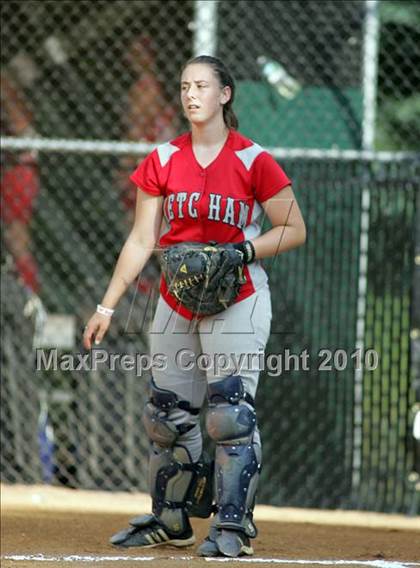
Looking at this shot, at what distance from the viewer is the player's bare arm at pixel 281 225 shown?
4.73 metres

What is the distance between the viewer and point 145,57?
8.26 meters

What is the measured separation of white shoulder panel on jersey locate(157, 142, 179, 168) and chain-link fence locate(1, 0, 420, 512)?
219 cm

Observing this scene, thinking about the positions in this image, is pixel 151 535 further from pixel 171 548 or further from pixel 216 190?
pixel 216 190

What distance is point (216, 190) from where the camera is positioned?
4688 mm

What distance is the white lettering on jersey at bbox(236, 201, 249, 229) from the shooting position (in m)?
4.74

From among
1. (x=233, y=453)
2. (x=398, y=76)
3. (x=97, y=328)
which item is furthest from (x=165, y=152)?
(x=398, y=76)

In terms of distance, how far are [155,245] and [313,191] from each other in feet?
8.24

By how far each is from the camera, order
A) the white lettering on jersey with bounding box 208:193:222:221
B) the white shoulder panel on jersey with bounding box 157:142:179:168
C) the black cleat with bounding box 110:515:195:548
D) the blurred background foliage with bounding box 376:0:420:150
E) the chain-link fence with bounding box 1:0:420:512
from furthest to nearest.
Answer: the blurred background foliage with bounding box 376:0:420:150 → the chain-link fence with bounding box 1:0:420:512 → the black cleat with bounding box 110:515:195:548 → the white shoulder panel on jersey with bounding box 157:142:179:168 → the white lettering on jersey with bounding box 208:193:222:221

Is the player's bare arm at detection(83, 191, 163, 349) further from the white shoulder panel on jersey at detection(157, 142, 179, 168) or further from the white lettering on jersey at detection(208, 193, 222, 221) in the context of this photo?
the white lettering on jersey at detection(208, 193, 222, 221)

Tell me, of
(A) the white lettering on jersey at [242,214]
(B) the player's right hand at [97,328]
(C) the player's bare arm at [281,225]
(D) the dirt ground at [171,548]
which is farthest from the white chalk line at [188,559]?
(A) the white lettering on jersey at [242,214]

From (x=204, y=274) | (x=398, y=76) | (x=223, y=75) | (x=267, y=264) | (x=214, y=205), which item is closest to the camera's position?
(x=204, y=274)

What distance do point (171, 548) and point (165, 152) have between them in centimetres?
161

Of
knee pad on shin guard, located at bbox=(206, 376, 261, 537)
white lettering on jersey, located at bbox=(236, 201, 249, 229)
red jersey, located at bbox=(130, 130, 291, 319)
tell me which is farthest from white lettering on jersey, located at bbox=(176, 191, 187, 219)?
knee pad on shin guard, located at bbox=(206, 376, 261, 537)

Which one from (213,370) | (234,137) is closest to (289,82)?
(234,137)
